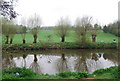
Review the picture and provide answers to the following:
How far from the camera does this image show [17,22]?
21.2 m

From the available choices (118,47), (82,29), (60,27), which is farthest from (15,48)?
(118,47)

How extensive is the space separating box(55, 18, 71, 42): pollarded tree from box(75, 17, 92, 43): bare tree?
7.85 feet

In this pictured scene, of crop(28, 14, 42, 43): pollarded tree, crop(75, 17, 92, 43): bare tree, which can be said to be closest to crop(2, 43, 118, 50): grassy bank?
crop(75, 17, 92, 43): bare tree

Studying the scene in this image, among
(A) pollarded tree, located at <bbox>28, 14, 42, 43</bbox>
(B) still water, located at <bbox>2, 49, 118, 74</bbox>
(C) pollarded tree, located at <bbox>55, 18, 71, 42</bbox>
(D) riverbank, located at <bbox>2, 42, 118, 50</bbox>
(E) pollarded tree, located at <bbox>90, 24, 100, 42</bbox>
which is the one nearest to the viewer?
(B) still water, located at <bbox>2, 49, 118, 74</bbox>

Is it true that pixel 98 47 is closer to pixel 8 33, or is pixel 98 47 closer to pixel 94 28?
pixel 94 28

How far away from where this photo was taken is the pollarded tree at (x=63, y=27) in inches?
895

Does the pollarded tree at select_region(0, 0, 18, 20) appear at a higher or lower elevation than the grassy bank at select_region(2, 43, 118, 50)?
higher

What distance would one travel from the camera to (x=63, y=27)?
22.7 meters

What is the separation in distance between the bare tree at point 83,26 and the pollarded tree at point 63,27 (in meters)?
2.39

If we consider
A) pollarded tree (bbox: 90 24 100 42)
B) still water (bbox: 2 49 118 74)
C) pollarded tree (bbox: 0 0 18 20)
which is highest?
pollarded tree (bbox: 0 0 18 20)

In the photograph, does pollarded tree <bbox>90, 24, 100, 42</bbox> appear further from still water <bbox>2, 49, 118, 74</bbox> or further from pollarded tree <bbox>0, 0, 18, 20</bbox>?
pollarded tree <bbox>0, 0, 18, 20</bbox>

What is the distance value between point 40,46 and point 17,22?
5.08m

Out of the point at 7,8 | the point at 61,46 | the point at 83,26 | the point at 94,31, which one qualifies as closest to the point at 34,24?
the point at 61,46

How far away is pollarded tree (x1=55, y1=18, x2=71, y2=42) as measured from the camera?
74.6 feet
